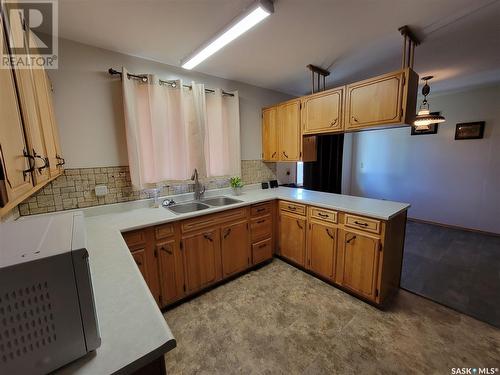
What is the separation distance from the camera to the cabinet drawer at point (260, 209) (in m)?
2.55

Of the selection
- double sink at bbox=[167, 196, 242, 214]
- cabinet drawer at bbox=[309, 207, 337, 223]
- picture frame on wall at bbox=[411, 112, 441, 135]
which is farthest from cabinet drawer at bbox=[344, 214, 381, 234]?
picture frame on wall at bbox=[411, 112, 441, 135]

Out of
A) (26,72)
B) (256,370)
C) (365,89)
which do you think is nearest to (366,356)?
(256,370)

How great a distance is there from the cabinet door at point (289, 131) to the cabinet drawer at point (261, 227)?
0.94 meters

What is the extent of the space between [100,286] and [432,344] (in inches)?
90.0

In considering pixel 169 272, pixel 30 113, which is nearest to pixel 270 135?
pixel 169 272

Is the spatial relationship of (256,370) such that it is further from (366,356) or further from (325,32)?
(325,32)

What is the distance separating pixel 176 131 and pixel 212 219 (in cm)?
110

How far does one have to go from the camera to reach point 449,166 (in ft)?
12.5

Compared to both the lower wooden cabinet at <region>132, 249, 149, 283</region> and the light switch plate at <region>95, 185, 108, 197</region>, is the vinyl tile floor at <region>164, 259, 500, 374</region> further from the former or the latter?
the light switch plate at <region>95, 185, 108, 197</region>

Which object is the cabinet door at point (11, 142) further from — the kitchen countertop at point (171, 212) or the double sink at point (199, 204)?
the double sink at point (199, 204)

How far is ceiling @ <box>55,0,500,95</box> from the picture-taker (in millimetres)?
1482

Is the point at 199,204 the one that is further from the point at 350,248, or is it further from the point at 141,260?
the point at 350,248

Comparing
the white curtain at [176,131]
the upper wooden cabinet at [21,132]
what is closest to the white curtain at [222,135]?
the white curtain at [176,131]

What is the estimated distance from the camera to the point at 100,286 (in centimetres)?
94
